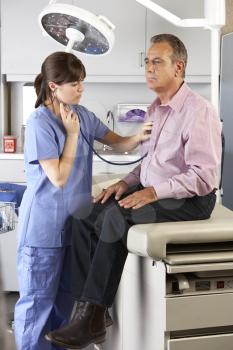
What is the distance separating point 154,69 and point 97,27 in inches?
9.7

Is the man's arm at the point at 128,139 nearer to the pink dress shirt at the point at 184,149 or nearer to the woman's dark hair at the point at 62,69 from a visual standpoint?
the pink dress shirt at the point at 184,149

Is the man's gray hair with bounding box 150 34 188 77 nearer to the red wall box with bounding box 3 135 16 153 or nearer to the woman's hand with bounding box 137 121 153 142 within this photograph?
the woman's hand with bounding box 137 121 153 142

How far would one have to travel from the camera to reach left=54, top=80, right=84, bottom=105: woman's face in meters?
1.75

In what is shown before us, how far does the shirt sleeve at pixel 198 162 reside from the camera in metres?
1.58

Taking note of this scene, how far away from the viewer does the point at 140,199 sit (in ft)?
5.29

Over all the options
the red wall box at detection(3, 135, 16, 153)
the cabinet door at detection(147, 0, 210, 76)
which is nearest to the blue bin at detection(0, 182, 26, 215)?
the red wall box at detection(3, 135, 16, 153)

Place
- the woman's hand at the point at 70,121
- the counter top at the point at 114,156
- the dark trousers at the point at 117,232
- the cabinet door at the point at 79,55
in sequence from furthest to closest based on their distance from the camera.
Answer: the cabinet door at the point at 79,55 < the counter top at the point at 114,156 < the woman's hand at the point at 70,121 < the dark trousers at the point at 117,232

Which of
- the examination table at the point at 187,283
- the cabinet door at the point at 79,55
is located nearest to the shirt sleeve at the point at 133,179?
the examination table at the point at 187,283

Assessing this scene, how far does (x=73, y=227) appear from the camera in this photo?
1.84m

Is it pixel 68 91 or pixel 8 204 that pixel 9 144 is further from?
pixel 68 91

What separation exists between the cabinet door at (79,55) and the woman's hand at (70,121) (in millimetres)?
1674

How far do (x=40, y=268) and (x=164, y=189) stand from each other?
578 millimetres

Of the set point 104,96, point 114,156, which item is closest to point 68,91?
point 114,156

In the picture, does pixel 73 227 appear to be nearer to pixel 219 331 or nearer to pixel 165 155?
pixel 165 155
